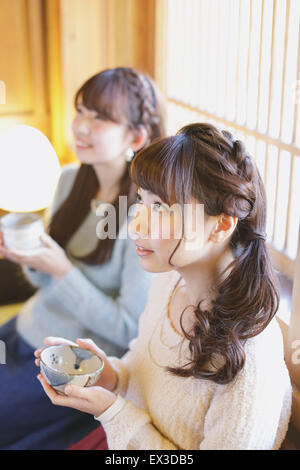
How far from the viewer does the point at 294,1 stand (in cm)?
137

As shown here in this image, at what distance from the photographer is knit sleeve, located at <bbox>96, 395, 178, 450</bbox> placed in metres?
1.23

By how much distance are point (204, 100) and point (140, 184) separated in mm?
903

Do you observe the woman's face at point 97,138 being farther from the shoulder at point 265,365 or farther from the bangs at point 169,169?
the shoulder at point 265,365

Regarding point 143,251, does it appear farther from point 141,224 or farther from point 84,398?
point 84,398

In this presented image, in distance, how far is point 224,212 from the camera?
1090 mm

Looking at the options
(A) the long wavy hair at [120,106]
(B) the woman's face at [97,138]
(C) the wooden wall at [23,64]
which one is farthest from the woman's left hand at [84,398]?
(C) the wooden wall at [23,64]

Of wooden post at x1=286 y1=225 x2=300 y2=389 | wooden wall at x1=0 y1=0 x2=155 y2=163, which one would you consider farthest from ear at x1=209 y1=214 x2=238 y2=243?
wooden wall at x1=0 y1=0 x2=155 y2=163

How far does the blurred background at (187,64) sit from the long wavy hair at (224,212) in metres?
0.36

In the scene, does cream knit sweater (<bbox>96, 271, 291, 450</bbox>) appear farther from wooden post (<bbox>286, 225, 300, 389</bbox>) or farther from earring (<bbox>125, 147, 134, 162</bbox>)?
earring (<bbox>125, 147, 134, 162</bbox>)

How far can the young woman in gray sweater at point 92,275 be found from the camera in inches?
68.1

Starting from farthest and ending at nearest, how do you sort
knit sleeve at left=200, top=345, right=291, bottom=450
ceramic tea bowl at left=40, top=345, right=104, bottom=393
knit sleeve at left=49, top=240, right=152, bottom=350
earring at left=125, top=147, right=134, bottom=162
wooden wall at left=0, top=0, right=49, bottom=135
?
wooden wall at left=0, top=0, right=49, bottom=135, earring at left=125, top=147, right=134, bottom=162, knit sleeve at left=49, top=240, right=152, bottom=350, ceramic tea bowl at left=40, top=345, right=104, bottom=393, knit sleeve at left=200, top=345, right=291, bottom=450

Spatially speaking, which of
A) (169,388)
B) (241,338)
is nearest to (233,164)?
(241,338)

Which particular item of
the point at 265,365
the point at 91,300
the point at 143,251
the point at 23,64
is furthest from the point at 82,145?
the point at 23,64

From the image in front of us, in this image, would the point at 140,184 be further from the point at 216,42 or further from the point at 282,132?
the point at 216,42
